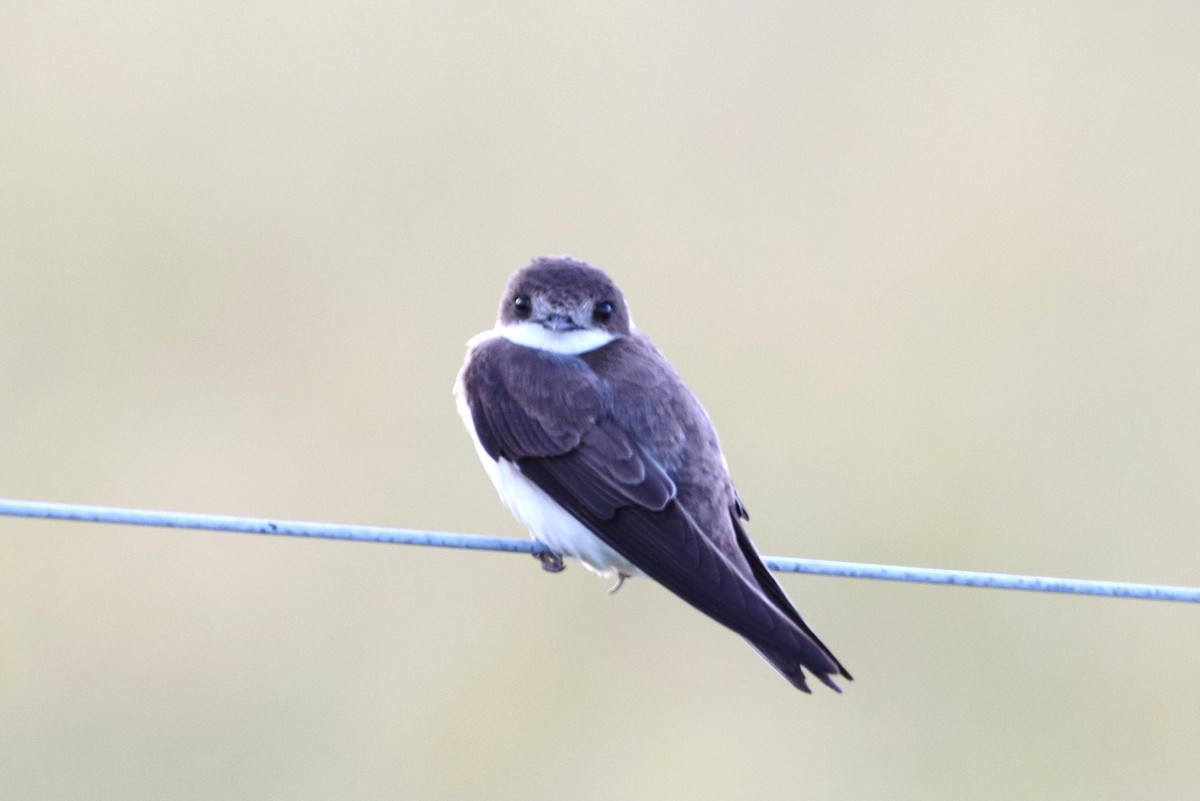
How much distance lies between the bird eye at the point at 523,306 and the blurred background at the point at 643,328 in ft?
5.54

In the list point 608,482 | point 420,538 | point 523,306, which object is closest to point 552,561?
point 608,482

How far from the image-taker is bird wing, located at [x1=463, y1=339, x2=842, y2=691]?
3.70m

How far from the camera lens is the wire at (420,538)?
10.2 ft

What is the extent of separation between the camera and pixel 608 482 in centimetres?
412

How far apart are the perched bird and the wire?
0.27m

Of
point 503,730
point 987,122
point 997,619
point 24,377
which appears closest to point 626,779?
point 503,730

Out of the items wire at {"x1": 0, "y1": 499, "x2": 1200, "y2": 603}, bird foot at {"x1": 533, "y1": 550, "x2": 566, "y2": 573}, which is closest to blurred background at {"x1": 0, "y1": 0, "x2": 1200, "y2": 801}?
bird foot at {"x1": 533, "y1": 550, "x2": 566, "y2": 573}

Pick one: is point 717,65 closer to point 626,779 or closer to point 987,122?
point 987,122

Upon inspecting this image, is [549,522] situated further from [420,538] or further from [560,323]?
[420,538]

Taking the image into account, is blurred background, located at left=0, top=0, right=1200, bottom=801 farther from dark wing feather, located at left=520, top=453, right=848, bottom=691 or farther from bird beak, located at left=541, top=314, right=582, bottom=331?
dark wing feather, located at left=520, top=453, right=848, bottom=691

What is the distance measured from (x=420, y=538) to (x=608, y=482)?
0.85 metres

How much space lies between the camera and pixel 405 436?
276 inches

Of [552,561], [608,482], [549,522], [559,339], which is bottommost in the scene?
[552,561]

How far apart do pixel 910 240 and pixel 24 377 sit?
4.14 meters
